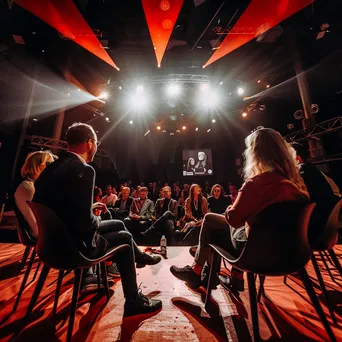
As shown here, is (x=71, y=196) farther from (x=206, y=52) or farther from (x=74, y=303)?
(x=206, y=52)

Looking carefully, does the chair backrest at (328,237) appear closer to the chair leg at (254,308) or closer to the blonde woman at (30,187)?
the chair leg at (254,308)

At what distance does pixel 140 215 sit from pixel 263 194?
3856mm

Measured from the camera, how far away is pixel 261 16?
212 inches

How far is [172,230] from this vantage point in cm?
390

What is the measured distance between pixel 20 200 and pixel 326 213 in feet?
10.0

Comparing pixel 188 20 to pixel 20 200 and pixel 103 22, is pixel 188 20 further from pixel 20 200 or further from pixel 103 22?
pixel 20 200

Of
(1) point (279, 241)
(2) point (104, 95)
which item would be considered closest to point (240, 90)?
(2) point (104, 95)

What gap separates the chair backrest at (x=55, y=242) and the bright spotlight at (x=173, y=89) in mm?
7591

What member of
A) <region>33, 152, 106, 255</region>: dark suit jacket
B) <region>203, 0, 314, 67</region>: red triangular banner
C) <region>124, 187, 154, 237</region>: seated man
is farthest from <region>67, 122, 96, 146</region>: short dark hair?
<region>203, 0, 314, 67</region>: red triangular banner

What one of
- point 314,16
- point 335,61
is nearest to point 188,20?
point 314,16

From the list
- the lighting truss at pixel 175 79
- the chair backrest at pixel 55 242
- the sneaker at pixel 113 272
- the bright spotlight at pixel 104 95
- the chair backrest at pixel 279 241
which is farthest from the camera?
the bright spotlight at pixel 104 95

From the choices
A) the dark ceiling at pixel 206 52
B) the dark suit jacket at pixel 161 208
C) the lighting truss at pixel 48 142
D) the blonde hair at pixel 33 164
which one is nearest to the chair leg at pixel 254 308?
the blonde hair at pixel 33 164

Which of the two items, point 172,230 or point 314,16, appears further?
point 314,16

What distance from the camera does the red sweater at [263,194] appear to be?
3.51 ft
